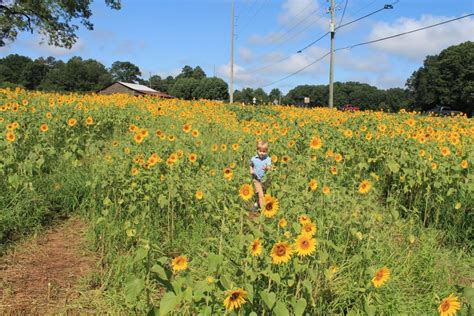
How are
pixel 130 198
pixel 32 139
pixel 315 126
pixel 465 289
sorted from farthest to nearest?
pixel 315 126, pixel 32 139, pixel 130 198, pixel 465 289

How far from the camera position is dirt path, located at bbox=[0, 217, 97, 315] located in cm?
297

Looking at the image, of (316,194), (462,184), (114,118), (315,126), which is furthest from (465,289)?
(114,118)

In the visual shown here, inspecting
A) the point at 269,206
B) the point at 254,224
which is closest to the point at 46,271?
the point at 254,224

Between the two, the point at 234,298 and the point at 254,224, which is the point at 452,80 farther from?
the point at 234,298

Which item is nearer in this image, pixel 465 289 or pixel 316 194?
pixel 465 289

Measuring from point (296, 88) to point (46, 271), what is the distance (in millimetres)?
120324

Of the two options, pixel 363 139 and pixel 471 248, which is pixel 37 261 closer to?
pixel 471 248

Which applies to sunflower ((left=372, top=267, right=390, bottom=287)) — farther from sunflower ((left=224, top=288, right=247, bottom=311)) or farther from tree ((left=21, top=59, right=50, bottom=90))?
tree ((left=21, top=59, right=50, bottom=90))

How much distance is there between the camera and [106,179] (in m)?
4.26

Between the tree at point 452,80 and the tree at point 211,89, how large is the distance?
38.3 metres

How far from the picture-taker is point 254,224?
109 inches

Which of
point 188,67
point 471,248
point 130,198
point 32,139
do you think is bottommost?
point 471,248

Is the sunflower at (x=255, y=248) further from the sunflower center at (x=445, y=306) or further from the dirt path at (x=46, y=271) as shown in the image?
the dirt path at (x=46, y=271)

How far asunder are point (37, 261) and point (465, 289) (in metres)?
3.13
